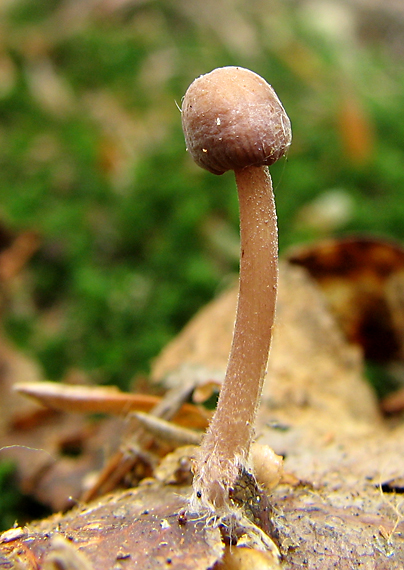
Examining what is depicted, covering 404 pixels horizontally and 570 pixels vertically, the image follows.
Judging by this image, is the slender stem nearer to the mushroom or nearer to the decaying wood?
the mushroom

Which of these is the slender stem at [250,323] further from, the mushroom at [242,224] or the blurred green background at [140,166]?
the blurred green background at [140,166]

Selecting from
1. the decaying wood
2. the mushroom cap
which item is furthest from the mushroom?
the decaying wood

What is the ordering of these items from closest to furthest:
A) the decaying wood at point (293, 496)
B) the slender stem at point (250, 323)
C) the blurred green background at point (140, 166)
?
the decaying wood at point (293, 496), the slender stem at point (250, 323), the blurred green background at point (140, 166)

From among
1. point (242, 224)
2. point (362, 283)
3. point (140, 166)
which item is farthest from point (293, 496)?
point (140, 166)

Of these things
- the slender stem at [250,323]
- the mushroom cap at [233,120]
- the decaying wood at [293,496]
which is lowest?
the decaying wood at [293,496]

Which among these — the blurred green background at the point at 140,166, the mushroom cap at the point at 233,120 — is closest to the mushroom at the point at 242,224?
the mushroom cap at the point at 233,120

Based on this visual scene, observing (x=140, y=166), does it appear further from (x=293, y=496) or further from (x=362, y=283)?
(x=293, y=496)

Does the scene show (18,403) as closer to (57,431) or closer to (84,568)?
(57,431)

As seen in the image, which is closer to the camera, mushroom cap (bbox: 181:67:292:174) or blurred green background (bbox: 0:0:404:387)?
mushroom cap (bbox: 181:67:292:174)
